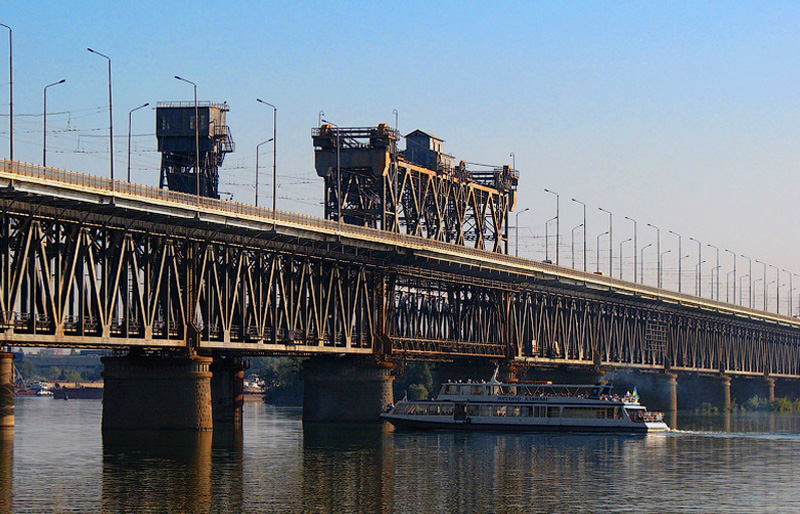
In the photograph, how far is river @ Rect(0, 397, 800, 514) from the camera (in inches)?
2670

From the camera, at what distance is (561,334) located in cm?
19112

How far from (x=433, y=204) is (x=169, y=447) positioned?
86728mm

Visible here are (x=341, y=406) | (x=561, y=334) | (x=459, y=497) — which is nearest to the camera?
(x=459, y=497)

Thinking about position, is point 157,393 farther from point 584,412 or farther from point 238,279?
point 584,412

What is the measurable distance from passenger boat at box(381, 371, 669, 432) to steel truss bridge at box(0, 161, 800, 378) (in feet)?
44.9

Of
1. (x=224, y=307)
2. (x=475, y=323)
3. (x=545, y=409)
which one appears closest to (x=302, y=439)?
(x=224, y=307)

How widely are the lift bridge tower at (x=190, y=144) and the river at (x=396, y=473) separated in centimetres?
5705

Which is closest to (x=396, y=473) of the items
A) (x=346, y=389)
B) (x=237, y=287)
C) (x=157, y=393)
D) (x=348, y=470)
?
(x=348, y=470)

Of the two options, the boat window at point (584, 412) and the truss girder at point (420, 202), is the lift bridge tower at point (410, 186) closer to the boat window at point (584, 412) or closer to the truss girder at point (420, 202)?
the truss girder at point (420, 202)

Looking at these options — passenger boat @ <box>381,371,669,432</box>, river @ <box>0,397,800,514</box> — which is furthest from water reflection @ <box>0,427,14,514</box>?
passenger boat @ <box>381,371,669,432</box>

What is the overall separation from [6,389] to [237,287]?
21.6m

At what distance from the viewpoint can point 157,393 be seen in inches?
4338

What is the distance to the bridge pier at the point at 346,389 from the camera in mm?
140750

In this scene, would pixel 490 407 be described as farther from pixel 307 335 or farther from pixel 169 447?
pixel 169 447
